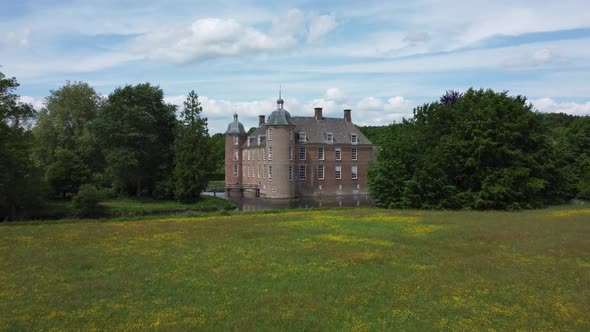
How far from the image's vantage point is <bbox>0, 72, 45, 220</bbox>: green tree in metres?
33.3

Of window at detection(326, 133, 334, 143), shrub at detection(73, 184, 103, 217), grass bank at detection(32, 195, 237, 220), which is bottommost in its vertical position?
grass bank at detection(32, 195, 237, 220)

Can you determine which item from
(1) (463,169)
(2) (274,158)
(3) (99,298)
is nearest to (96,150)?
(2) (274,158)

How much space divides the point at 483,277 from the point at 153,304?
1005cm

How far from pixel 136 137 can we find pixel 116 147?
2342 mm

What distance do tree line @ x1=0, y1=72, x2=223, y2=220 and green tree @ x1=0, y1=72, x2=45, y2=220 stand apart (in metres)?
0.11

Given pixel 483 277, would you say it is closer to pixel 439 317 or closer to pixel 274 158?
pixel 439 317

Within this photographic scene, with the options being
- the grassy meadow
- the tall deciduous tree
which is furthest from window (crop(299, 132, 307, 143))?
the grassy meadow

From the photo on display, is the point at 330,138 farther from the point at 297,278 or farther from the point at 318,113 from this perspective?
the point at 297,278

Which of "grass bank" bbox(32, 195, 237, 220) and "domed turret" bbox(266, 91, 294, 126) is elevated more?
"domed turret" bbox(266, 91, 294, 126)

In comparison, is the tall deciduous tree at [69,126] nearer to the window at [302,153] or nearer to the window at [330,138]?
the window at [302,153]

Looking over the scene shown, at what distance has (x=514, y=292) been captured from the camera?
42.1 ft

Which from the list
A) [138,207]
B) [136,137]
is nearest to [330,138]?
[136,137]

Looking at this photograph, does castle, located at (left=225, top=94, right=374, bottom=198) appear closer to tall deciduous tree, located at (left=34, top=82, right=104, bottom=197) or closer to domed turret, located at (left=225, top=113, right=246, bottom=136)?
domed turret, located at (left=225, top=113, right=246, bottom=136)

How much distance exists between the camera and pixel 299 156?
5812 cm
